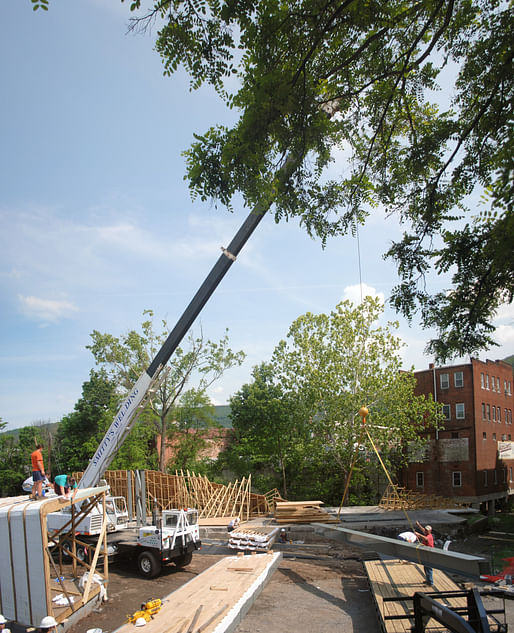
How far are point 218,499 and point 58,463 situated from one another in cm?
2807

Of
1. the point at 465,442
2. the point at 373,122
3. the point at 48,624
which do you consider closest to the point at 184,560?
the point at 48,624

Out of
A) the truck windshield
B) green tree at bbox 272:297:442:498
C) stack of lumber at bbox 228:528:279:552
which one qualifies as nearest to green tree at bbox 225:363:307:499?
green tree at bbox 272:297:442:498

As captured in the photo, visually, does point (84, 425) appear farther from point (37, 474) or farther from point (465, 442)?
point (37, 474)

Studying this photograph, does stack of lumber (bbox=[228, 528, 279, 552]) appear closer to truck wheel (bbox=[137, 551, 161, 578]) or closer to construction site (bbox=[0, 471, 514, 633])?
construction site (bbox=[0, 471, 514, 633])

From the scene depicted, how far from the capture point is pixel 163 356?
14961mm

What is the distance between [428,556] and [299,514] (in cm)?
1267

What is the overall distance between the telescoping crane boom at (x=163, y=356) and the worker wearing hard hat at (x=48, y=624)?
539 centimetres

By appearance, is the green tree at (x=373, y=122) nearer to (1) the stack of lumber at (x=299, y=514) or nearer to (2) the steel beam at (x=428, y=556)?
(2) the steel beam at (x=428, y=556)

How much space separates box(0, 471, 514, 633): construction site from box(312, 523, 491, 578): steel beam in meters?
0.03

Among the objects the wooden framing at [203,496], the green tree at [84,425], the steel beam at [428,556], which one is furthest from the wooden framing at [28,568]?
the green tree at [84,425]

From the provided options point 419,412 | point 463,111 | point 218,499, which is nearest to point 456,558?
point 463,111

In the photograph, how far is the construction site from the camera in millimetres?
9617

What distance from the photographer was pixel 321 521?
22.0 metres

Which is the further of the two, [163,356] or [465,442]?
[465,442]
